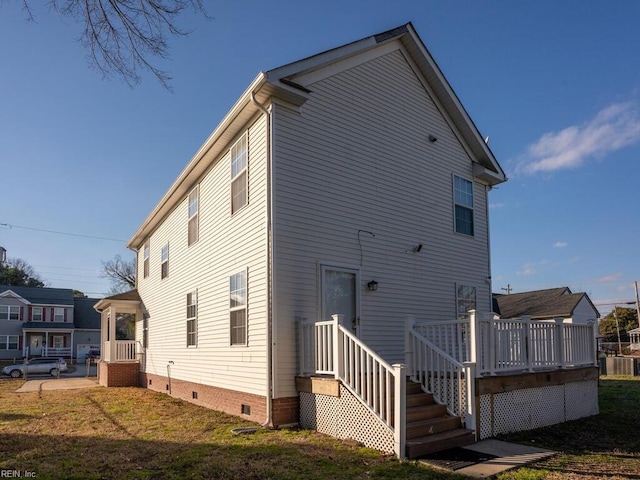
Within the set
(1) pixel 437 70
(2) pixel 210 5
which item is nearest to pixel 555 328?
(1) pixel 437 70

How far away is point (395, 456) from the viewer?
6609mm

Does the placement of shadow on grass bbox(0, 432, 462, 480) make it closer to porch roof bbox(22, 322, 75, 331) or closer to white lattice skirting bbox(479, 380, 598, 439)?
white lattice skirting bbox(479, 380, 598, 439)

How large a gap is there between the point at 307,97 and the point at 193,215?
5725 millimetres

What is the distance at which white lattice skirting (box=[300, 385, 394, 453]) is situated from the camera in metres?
7.01

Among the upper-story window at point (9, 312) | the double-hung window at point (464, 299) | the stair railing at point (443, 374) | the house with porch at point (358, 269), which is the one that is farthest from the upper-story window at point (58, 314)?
the stair railing at point (443, 374)

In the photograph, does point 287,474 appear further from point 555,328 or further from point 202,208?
point 202,208

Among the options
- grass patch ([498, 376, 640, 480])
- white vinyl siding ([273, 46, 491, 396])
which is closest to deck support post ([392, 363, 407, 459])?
grass patch ([498, 376, 640, 480])

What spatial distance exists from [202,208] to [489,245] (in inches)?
295

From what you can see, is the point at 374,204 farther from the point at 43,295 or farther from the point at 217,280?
the point at 43,295

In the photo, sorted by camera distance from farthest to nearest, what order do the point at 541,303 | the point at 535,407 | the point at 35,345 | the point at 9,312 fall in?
the point at 35,345 → the point at 9,312 → the point at 541,303 → the point at 535,407

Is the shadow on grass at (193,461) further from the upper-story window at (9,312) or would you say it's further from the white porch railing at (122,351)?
the upper-story window at (9,312)

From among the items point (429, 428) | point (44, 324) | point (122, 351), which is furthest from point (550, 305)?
point (44, 324)

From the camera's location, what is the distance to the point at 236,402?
32.7 feet

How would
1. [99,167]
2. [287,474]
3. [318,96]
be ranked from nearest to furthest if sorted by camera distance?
[287,474] → [318,96] → [99,167]
